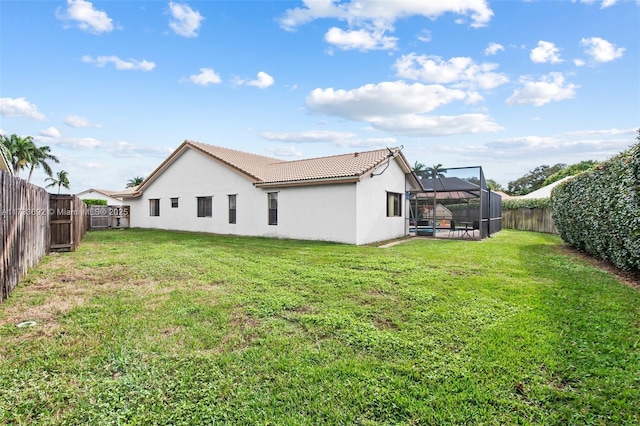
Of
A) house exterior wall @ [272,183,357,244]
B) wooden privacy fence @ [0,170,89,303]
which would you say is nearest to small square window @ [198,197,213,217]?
house exterior wall @ [272,183,357,244]

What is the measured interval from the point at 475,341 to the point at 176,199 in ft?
67.3

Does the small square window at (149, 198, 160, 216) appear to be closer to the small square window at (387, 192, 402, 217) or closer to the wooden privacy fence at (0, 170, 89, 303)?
the wooden privacy fence at (0, 170, 89, 303)

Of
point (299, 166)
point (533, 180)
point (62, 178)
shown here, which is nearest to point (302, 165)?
point (299, 166)

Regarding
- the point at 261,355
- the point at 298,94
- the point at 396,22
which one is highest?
the point at 396,22

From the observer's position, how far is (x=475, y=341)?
3676 mm

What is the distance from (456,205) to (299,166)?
11346 millimetres

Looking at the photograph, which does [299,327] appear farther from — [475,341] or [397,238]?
[397,238]

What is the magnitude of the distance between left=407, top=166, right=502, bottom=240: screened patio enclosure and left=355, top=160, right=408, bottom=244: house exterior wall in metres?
1.57

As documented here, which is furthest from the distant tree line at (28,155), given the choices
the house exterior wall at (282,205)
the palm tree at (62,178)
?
the house exterior wall at (282,205)

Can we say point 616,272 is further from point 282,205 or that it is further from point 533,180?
point 533,180

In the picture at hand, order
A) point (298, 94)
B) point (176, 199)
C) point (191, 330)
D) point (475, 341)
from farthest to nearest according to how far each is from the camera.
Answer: point (176, 199)
point (298, 94)
point (191, 330)
point (475, 341)

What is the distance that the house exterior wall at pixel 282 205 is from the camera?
1342 centimetres

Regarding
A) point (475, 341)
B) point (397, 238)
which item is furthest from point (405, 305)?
point (397, 238)

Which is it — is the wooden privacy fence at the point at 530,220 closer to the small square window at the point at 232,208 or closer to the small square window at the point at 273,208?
the small square window at the point at 273,208
